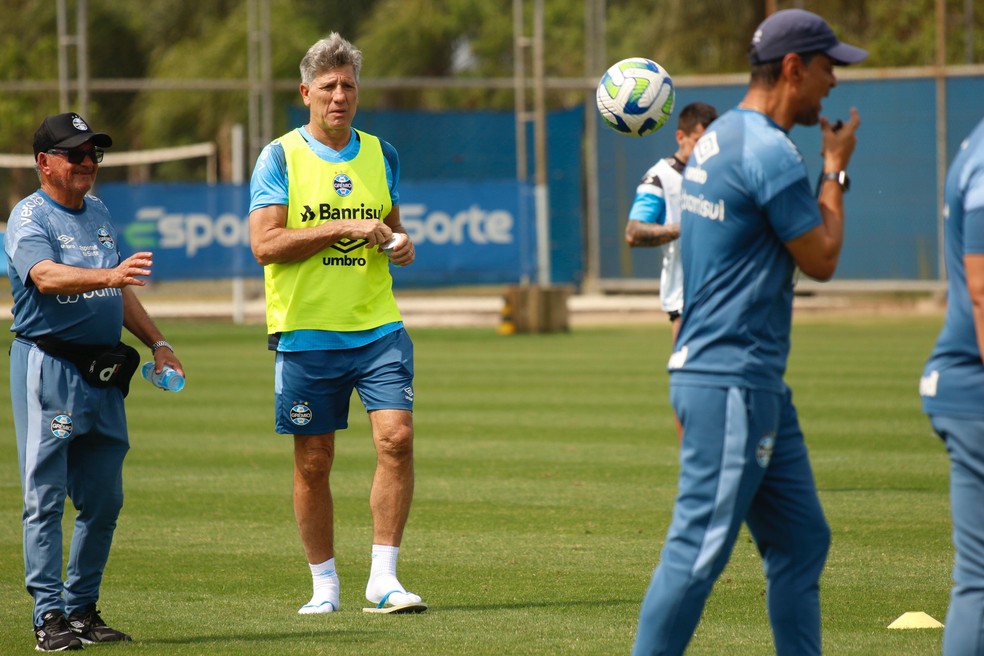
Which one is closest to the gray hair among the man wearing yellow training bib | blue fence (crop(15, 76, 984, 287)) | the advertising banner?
the man wearing yellow training bib

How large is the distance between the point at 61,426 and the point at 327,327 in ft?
4.15

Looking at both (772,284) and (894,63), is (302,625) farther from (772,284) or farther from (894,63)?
(894,63)

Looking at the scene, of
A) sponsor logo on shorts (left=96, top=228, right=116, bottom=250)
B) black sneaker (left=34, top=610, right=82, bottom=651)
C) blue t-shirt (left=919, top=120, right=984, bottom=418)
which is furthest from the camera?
sponsor logo on shorts (left=96, top=228, right=116, bottom=250)

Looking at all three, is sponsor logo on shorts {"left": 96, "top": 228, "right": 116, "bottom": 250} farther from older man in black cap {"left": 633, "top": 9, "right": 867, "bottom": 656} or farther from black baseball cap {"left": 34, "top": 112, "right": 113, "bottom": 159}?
older man in black cap {"left": 633, "top": 9, "right": 867, "bottom": 656}

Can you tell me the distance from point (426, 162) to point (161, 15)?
59.4ft

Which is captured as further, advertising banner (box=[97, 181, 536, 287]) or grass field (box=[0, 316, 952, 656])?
advertising banner (box=[97, 181, 536, 287])

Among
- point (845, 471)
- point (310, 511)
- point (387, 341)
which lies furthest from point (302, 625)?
point (845, 471)

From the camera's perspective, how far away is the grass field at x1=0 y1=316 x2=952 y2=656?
638 centimetres

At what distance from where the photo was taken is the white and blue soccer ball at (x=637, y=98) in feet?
28.3

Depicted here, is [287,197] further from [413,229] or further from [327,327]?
[413,229]

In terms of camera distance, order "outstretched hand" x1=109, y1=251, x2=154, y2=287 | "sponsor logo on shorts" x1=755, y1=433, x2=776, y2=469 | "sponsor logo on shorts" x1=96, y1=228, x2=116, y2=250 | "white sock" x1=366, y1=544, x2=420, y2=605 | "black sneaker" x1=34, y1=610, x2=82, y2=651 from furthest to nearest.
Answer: "white sock" x1=366, y1=544, x2=420, y2=605 → "sponsor logo on shorts" x1=96, y1=228, x2=116, y2=250 → "black sneaker" x1=34, y1=610, x2=82, y2=651 → "outstretched hand" x1=109, y1=251, x2=154, y2=287 → "sponsor logo on shorts" x1=755, y1=433, x2=776, y2=469

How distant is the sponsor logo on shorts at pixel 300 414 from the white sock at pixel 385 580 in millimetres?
645

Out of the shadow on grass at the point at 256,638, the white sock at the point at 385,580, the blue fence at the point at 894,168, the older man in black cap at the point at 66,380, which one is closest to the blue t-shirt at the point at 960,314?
the shadow on grass at the point at 256,638

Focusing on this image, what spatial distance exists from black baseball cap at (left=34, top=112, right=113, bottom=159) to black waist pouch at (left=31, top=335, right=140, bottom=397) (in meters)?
0.78
